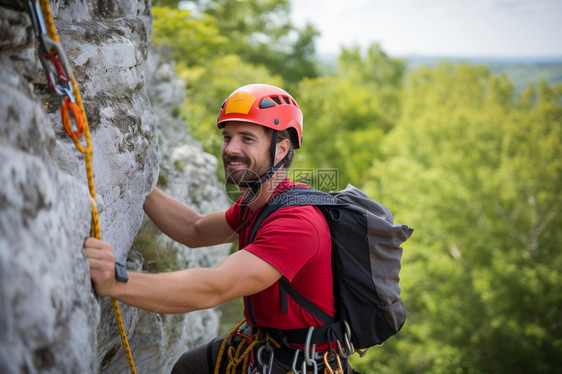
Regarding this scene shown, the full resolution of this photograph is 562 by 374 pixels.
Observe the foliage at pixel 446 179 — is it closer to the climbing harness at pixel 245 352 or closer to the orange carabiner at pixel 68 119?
the climbing harness at pixel 245 352

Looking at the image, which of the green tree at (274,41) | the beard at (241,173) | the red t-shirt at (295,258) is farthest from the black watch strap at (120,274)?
the green tree at (274,41)

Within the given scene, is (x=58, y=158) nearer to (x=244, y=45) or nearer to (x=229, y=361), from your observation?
(x=229, y=361)

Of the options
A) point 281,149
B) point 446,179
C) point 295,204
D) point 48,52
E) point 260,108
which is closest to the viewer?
point 48,52

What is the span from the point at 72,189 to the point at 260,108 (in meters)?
1.75

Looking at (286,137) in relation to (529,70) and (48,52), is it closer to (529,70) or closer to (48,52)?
(48,52)

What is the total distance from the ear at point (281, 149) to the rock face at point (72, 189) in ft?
3.54

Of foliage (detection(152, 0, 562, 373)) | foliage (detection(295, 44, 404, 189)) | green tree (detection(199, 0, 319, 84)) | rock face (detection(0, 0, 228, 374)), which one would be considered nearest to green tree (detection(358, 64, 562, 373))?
foliage (detection(152, 0, 562, 373))

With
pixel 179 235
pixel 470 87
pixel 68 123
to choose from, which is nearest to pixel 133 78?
pixel 68 123

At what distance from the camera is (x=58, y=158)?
7.93 ft

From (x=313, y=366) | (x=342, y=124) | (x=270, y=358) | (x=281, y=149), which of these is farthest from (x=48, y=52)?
(x=342, y=124)

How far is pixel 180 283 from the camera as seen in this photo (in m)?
2.39

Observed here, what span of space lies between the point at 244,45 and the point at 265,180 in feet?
111

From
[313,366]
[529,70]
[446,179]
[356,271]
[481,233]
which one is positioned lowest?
[481,233]

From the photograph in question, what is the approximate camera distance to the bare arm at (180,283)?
229 cm
